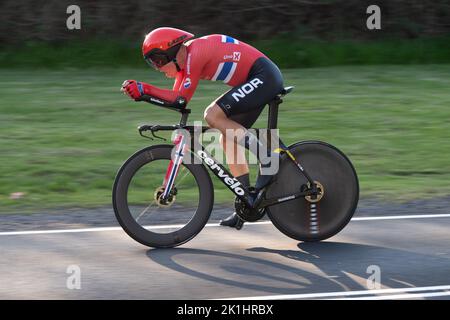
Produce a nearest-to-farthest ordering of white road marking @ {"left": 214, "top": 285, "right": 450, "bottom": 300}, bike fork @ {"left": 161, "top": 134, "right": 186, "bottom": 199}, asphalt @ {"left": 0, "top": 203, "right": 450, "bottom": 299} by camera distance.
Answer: white road marking @ {"left": 214, "top": 285, "right": 450, "bottom": 300} < asphalt @ {"left": 0, "top": 203, "right": 450, "bottom": 299} < bike fork @ {"left": 161, "top": 134, "right": 186, "bottom": 199}

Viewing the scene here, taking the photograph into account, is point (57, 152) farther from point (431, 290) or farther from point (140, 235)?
point (431, 290)

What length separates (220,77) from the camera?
25.4 ft

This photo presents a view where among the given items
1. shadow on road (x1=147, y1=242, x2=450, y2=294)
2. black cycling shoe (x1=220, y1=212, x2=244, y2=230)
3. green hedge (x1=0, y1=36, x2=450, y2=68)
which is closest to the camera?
shadow on road (x1=147, y1=242, x2=450, y2=294)

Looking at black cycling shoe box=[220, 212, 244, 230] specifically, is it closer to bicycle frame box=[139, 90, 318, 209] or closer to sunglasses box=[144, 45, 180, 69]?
bicycle frame box=[139, 90, 318, 209]

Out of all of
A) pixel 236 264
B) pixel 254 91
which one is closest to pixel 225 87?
pixel 254 91

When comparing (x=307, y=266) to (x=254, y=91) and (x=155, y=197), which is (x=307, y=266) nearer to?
(x=155, y=197)

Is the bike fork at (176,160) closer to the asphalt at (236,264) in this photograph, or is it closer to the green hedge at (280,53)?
the asphalt at (236,264)

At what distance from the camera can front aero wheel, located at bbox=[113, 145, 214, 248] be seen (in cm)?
753

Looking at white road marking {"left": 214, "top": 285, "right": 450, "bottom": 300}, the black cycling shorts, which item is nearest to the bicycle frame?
the black cycling shorts

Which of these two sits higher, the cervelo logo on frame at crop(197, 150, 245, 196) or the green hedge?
the cervelo logo on frame at crop(197, 150, 245, 196)

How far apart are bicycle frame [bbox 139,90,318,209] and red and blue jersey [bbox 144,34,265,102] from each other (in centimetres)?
20

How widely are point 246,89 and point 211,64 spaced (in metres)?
0.34

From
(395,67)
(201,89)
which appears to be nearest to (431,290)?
(201,89)
